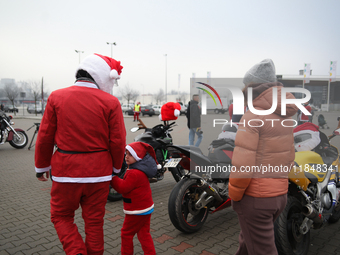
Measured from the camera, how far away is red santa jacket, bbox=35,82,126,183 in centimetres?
223

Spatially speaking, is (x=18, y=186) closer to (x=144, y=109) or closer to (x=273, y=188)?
(x=273, y=188)

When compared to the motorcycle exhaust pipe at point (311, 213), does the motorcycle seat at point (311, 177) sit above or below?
above

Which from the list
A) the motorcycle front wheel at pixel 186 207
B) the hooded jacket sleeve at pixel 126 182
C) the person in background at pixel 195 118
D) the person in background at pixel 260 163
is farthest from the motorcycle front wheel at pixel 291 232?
the person in background at pixel 195 118


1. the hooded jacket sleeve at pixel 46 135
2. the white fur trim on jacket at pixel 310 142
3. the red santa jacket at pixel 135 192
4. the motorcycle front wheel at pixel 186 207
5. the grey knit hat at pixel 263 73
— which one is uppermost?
the grey knit hat at pixel 263 73

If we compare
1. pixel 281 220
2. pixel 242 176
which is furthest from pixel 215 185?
pixel 242 176

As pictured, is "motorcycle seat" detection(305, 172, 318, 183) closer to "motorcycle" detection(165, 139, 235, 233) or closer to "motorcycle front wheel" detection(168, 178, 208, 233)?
"motorcycle" detection(165, 139, 235, 233)

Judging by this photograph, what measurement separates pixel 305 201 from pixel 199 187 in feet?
3.93

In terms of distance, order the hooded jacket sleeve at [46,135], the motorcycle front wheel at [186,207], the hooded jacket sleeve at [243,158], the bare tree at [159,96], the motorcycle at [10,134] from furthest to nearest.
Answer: the bare tree at [159,96] < the motorcycle at [10,134] < the motorcycle front wheel at [186,207] < the hooded jacket sleeve at [46,135] < the hooded jacket sleeve at [243,158]

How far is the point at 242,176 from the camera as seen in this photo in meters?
2.04

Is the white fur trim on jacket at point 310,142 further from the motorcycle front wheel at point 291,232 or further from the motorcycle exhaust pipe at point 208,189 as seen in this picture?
the motorcycle exhaust pipe at point 208,189

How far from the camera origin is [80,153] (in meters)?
2.24

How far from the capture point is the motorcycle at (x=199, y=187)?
3377 millimetres

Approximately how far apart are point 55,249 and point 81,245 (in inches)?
46.8

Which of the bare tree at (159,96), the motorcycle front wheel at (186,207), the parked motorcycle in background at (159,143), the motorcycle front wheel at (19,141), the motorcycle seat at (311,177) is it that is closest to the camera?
the motorcycle seat at (311,177)
